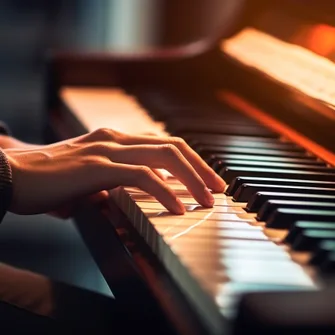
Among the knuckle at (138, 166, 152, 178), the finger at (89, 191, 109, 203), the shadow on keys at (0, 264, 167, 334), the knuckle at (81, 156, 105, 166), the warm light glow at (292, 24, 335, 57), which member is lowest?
the shadow on keys at (0, 264, 167, 334)

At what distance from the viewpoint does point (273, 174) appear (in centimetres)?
124

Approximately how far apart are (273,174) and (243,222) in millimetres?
229

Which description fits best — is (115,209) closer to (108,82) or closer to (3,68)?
(108,82)

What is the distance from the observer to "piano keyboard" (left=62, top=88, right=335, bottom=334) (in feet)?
2.63

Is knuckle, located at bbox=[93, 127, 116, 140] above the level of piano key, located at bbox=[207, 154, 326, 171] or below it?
above

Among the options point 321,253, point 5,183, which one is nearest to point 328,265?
point 321,253

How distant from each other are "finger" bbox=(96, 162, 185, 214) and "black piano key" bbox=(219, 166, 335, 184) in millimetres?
169

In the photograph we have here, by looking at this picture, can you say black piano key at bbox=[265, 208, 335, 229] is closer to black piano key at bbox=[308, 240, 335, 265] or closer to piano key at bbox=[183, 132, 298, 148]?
black piano key at bbox=[308, 240, 335, 265]

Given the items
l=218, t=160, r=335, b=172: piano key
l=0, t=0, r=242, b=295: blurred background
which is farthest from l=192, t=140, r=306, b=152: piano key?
l=0, t=0, r=242, b=295: blurred background

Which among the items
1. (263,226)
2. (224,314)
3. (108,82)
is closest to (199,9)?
(108,82)

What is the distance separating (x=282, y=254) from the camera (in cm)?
88

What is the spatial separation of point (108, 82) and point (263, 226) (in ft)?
3.61

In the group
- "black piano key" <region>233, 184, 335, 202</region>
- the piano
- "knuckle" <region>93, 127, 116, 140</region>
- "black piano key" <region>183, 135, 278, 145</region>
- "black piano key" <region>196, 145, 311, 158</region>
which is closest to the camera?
the piano

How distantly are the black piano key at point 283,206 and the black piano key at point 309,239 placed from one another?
121mm
